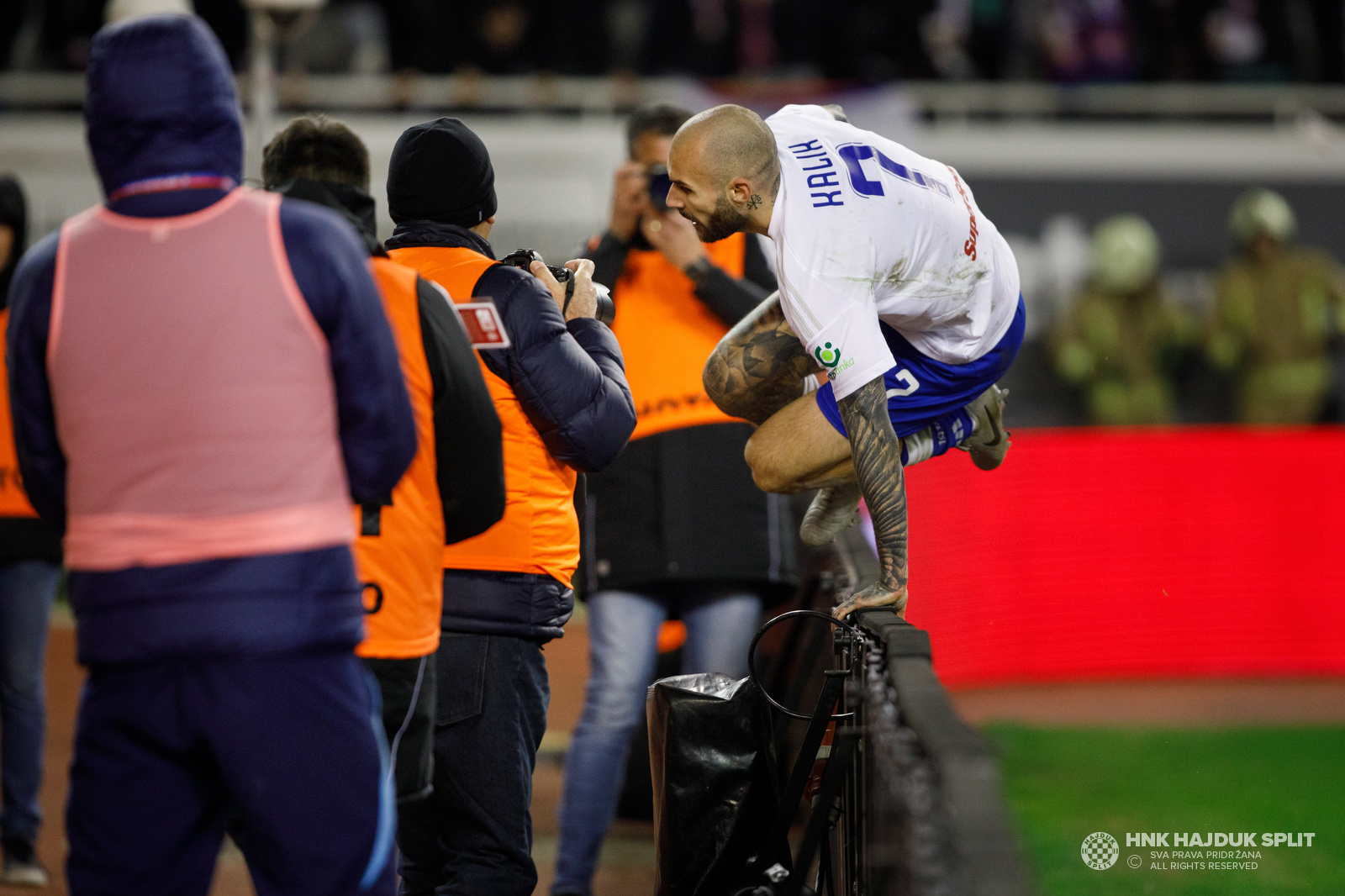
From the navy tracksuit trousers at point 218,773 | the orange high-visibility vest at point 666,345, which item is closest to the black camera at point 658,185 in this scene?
the orange high-visibility vest at point 666,345

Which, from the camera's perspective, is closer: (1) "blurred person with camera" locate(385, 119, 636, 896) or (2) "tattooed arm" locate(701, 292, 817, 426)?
(1) "blurred person with camera" locate(385, 119, 636, 896)

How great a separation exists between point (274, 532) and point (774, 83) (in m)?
11.6

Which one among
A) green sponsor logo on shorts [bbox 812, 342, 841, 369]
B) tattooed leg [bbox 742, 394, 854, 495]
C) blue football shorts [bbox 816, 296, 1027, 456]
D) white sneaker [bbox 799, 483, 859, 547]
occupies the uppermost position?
green sponsor logo on shorts [bbox 812, 342, 841, 369]

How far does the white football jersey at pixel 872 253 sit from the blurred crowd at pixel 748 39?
1075cm

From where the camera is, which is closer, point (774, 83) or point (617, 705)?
point (617, 705)

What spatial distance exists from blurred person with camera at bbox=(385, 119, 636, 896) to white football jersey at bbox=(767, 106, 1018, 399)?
20.6 inches

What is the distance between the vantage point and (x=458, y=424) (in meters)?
2.84

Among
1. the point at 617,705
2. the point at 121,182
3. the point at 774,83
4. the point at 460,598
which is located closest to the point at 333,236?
the point at 121,182

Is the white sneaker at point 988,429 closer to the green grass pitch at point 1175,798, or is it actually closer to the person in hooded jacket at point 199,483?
the green grass pitch at point 1175,798

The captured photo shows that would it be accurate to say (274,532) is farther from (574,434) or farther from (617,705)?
(617,705)

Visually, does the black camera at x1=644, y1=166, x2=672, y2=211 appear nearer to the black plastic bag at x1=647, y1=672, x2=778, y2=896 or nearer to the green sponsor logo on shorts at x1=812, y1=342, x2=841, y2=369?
the green sponsor logo on shorts at x1=812, y1=342, x2=841, y2=369

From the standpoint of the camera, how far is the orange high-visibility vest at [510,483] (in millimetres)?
3352

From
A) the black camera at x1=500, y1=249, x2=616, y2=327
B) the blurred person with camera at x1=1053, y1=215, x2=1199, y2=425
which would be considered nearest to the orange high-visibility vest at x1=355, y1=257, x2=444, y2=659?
the black camera at x1=500, y1=249, x2=616, y2=327

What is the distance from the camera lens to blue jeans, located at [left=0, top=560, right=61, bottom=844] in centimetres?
530
